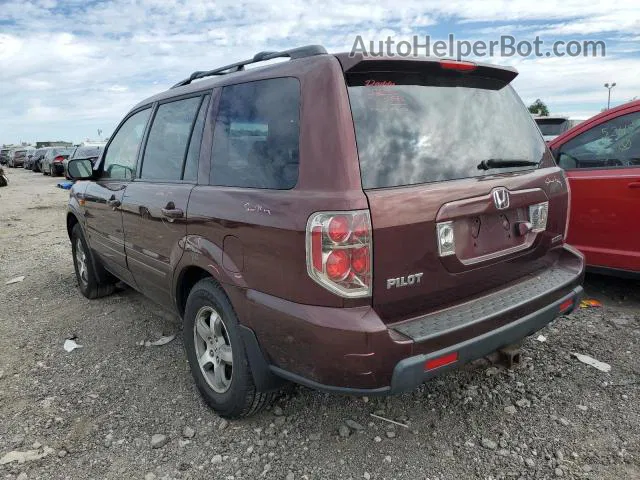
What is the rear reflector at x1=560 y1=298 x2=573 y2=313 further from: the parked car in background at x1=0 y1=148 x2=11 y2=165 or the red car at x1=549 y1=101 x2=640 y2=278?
the parked car in background at x1=0 y1=148 x2=11 y2=165

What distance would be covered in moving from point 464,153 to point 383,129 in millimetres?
500

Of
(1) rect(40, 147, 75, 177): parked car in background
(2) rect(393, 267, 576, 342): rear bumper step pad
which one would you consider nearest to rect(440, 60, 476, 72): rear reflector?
(2) rect(393, 267, 576, 342): rear bumper step pad

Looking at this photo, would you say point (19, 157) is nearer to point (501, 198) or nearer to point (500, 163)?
point (500, 163)

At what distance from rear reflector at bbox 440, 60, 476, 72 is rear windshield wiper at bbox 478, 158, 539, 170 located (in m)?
0.48

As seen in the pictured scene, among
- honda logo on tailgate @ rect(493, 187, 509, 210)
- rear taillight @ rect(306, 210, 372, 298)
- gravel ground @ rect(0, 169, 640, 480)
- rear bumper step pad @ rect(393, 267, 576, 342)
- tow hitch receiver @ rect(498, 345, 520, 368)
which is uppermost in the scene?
honda logo on tailgate @ rect(493, 187, 509, 210)

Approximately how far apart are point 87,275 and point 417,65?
410 cm

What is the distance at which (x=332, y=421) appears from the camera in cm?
288

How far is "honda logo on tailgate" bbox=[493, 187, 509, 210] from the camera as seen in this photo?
249 centimetres

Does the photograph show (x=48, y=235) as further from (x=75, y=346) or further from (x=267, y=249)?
(x=267, y=249)

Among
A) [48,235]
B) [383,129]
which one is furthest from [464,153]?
[48,235]

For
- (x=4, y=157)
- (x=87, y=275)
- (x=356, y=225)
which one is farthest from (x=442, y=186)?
(x=4, y=157)

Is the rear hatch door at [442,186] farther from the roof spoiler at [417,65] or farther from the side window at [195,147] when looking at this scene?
the side window at [195,147]

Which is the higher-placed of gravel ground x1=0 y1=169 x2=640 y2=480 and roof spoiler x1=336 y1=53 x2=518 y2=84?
roof spoiler x1=336 y1=53 x2=518 y2=84

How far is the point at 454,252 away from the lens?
2.35 meters
